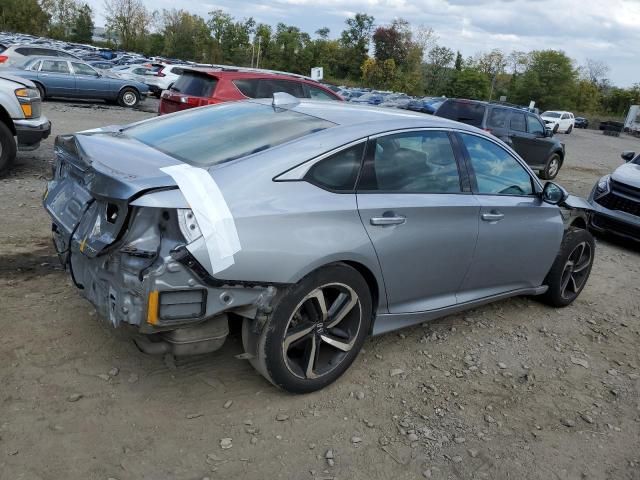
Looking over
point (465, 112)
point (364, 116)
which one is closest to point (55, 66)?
point (465, 112)

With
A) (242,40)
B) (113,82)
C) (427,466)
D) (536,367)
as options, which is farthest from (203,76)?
(242,40)

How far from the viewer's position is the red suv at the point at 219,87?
9586mm

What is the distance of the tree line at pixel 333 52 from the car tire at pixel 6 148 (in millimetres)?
62469

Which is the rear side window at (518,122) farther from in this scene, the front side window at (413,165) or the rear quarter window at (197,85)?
the front side window at (413,165)

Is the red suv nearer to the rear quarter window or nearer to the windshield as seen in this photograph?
the rear quarter window

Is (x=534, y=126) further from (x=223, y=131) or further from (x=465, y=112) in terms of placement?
(x=223, y=131)

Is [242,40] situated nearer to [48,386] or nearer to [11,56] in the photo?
[11,56]

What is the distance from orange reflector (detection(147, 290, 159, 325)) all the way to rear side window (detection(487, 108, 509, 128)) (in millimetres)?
10915

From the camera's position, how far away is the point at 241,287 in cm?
270

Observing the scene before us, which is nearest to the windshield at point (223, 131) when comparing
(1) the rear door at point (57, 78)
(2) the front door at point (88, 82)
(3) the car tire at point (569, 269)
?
(3) the car tire at point (569, 269)

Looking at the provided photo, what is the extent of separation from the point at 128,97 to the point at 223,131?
1717 centimetres

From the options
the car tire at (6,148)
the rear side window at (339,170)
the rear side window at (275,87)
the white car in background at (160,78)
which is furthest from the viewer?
the white car in background at (160,78)

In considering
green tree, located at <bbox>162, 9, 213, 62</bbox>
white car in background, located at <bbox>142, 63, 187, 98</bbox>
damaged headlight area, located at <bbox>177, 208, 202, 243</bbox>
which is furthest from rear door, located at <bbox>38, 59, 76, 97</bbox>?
green tree, located at <bbox>162, 9, 213, 62</bbox>

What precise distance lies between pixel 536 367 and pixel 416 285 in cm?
118
